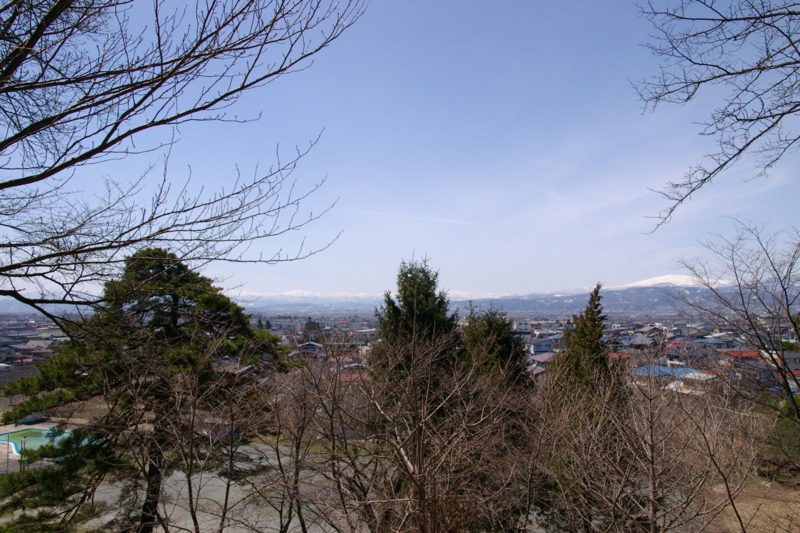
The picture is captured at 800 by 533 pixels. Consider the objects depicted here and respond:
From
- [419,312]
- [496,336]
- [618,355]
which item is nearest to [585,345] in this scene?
[496,336]

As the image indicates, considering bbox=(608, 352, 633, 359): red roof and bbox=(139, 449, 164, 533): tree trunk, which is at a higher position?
bbox=(608, 352, 633, 359): red roof

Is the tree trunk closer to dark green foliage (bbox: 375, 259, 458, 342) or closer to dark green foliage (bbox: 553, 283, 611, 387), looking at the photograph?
dark green foliage (bbox: 375, 259, 458, 342)

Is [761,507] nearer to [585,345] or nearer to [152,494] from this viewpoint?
[585,345]

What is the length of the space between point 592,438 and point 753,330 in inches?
109

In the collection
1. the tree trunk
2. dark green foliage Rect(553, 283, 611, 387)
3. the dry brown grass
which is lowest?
the dry brown grass

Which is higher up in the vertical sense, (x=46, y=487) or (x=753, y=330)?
(x=753, y=330)

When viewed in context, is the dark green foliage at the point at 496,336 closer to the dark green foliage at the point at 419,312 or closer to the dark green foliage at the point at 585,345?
the dark green foliage at the point at 419,312

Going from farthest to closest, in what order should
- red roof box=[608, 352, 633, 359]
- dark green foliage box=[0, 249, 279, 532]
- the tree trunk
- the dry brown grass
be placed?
the dry brown grass
red roof box=[608, 352, 633, 359]
the tree trunk
dark green foliage box=[0, 249, 279, 532]

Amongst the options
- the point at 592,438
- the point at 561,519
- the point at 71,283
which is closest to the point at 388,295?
the point at 561,519

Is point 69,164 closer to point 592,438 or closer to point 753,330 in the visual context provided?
point 592,438

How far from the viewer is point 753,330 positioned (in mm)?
5906

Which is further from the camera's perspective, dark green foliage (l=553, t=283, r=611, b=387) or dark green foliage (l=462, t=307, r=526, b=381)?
dark green foliage (l=462, t=307, r=526, b=381)

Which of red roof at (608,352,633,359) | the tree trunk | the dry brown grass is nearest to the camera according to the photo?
the tree trunk

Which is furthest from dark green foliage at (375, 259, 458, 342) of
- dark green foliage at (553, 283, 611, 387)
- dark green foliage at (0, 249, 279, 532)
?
dark green foliage at (0, 249, 279, 532)
